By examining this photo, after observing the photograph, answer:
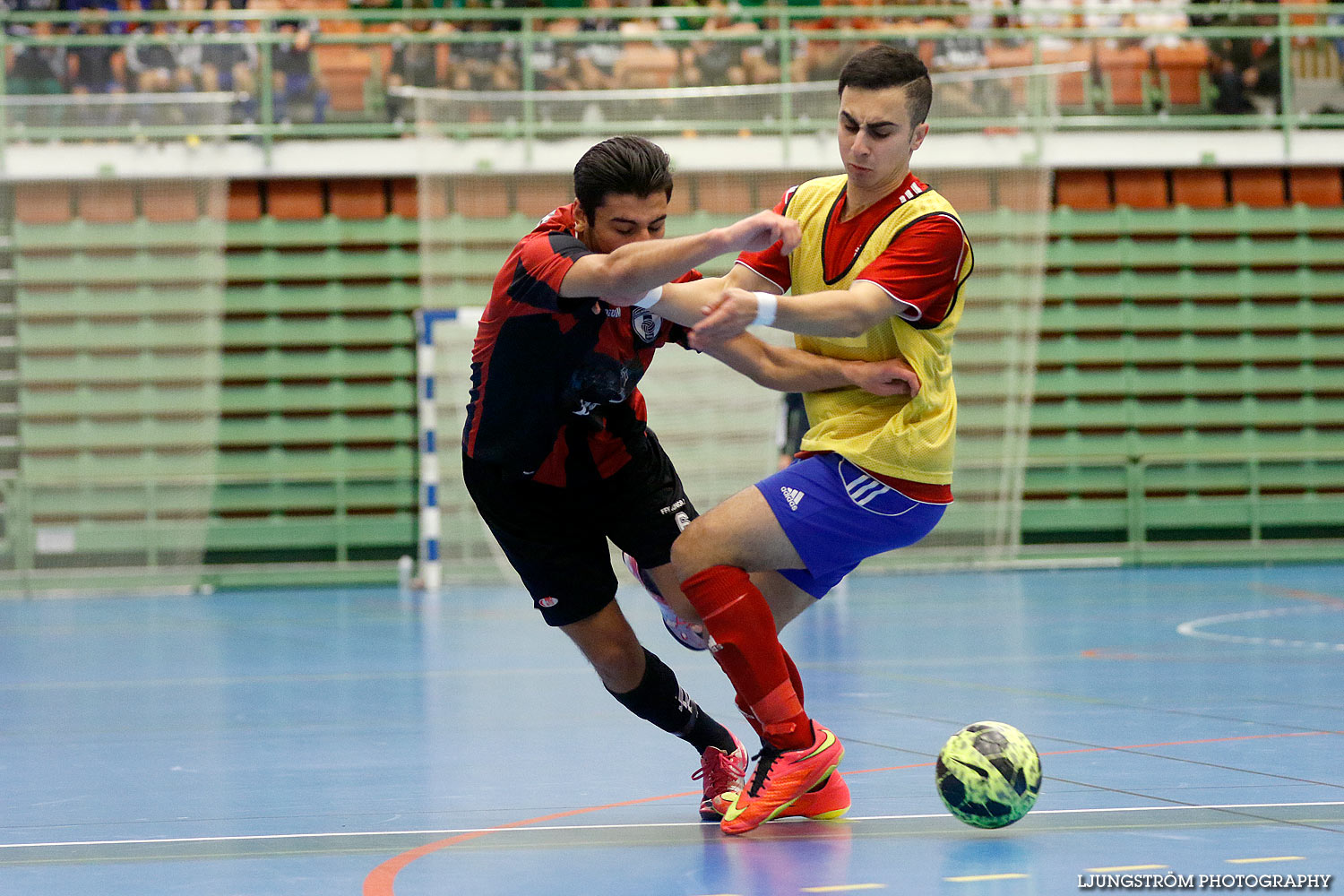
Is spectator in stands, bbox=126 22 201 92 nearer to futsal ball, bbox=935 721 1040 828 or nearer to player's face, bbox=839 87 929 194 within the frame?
player's face, bbox=839 87 929 194

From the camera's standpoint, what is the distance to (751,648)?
12.9 ft

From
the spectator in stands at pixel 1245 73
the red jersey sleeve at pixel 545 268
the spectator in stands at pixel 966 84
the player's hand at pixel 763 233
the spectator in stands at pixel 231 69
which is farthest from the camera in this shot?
the spectator in stands at pixel 1245 73

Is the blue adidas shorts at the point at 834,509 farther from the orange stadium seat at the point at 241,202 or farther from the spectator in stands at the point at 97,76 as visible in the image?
the orange stadium seat at the point at 241,202

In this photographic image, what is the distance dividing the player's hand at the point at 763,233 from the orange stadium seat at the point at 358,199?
12382 mm

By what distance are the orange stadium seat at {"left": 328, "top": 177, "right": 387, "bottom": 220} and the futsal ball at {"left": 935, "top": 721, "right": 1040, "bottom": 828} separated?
12.5 metres

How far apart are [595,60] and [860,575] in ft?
18.2

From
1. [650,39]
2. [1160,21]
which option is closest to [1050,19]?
[1160,21]

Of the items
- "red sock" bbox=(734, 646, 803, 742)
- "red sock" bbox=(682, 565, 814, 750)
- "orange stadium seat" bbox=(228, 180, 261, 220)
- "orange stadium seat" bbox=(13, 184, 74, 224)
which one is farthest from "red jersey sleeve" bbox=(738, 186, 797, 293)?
"orange stadium seat" bbox=(228, 180, 261, 220)

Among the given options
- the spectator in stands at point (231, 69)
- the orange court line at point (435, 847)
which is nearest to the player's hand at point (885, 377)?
the orange court line at point (435, 847)

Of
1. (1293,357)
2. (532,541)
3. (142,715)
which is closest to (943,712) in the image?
(532,541)

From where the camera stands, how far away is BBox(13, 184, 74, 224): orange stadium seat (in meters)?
14.0

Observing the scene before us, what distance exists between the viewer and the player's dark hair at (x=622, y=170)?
3773mm

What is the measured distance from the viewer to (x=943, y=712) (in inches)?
240

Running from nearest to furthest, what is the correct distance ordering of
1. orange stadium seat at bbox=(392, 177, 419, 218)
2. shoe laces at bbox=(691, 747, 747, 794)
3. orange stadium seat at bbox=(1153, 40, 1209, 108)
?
→ shoe laces at bbox=(691, 747, 747, 794)
orange stadium seat at bbox=(1153, 40, 1209, 108)
orange stadium seat at bbox=(392, 177, 419, 218)
